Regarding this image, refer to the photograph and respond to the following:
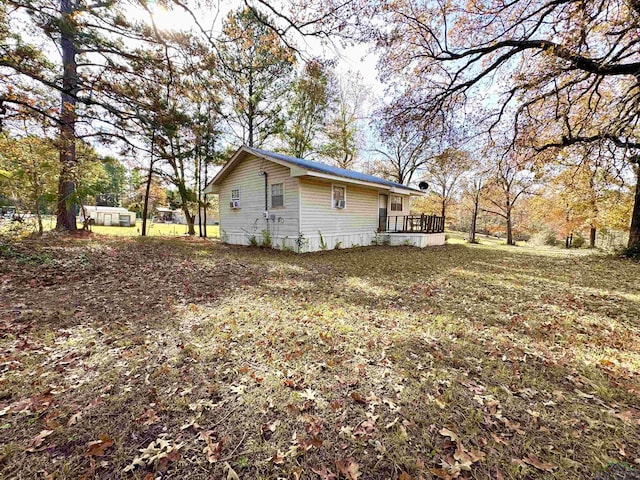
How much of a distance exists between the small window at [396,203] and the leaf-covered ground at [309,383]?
37.6ft

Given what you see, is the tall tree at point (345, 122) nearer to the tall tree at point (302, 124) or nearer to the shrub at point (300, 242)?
the tall tree at point (302, 124)

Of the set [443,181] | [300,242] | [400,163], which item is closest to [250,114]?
[300,242]

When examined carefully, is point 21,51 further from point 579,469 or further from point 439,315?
point 579,469

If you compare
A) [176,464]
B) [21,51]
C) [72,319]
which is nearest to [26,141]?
[21,51]

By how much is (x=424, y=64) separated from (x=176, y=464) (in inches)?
318

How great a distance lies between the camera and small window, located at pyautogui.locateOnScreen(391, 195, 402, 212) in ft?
53.8

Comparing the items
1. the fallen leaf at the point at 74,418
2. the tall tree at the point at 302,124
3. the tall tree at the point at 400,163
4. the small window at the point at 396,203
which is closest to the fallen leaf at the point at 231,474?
the fallen leaf at the point at 74,418

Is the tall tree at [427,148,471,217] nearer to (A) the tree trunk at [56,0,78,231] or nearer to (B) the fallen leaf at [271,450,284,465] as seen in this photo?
(A) the tree trunk at [56,0,78,231]

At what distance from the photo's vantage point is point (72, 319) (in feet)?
12.5

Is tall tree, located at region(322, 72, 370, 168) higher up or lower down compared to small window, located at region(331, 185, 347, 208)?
higher up

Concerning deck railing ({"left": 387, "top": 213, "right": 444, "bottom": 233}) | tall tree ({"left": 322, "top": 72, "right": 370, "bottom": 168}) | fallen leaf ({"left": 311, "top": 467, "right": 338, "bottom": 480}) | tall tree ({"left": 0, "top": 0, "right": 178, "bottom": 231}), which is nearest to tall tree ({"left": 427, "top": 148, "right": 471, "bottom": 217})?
tall tree ({"left": 322, "top": 72, "right": 370, "bottom": 168})

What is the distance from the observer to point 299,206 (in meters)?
10.5

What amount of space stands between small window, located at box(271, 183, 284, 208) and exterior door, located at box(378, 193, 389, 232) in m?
6.54

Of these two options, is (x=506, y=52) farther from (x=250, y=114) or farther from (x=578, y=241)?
(x=578, y=241)
